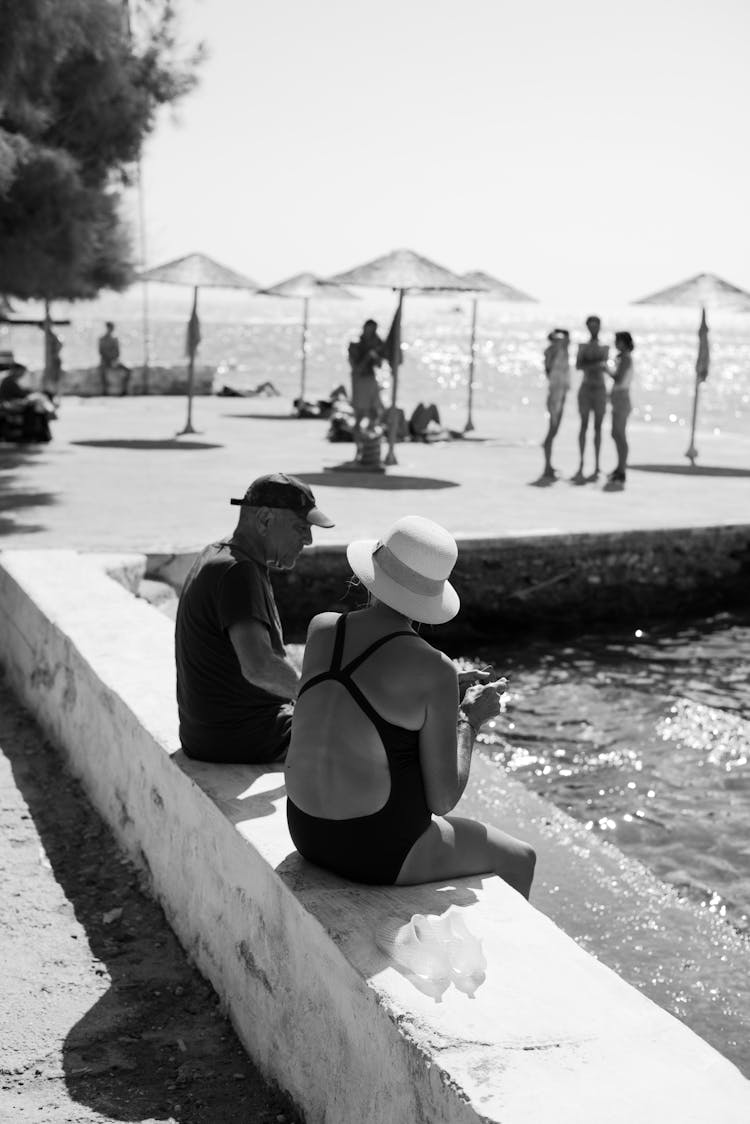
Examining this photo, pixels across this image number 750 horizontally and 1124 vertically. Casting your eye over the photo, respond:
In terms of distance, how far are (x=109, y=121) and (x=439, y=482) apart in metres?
5.25

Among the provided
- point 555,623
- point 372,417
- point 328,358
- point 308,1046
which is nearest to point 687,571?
point 555,623

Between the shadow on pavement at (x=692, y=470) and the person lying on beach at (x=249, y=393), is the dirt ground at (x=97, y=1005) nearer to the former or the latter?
the shadow on pavement at (x=692, y=470)

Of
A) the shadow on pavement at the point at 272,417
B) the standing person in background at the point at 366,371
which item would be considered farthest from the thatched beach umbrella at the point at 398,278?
the shadow on pavement at the point at 272,417

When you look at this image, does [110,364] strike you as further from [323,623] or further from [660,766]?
[323,623]

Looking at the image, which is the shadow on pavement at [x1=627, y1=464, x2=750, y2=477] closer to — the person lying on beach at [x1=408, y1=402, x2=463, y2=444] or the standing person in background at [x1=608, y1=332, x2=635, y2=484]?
the standing person in background at [x1=608, y1=332, x2=635, y2=484]

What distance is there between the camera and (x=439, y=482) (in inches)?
554

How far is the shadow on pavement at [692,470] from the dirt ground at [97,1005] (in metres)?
12.1

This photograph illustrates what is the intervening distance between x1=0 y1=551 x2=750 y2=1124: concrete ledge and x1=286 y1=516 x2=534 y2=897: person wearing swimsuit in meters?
0.10

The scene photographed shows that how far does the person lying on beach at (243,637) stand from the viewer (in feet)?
13.2

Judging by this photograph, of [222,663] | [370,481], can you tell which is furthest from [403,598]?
[370,481]

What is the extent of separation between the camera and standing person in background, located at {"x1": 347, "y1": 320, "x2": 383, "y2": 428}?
50.9ft

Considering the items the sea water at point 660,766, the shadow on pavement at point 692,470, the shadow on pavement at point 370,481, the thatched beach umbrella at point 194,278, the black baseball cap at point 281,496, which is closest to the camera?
the black baseball cap at point 281,496

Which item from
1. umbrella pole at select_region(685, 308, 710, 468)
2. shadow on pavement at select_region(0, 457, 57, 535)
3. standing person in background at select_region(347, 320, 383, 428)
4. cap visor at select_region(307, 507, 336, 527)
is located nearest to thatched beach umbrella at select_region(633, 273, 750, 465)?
umbrella pole at select_region(685, 308, 710, 468)

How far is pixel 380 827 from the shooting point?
10.6ft
